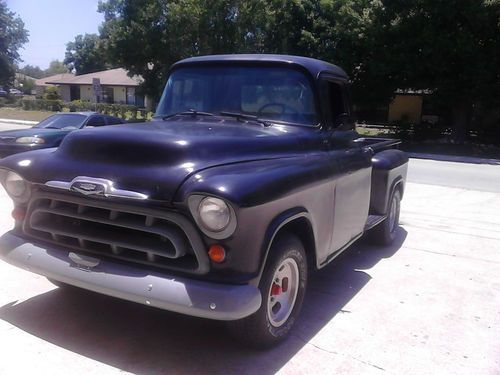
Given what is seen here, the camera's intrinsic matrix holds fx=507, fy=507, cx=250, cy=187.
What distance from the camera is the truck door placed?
433cm

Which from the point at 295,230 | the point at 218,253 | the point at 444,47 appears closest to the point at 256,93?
the point at 295,230

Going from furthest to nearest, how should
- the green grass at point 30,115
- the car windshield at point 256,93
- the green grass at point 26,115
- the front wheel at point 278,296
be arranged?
the green grass at point 26,115, the green grass at point 30,115, the car windshield at point 256,93, the front wheel at point 278,296

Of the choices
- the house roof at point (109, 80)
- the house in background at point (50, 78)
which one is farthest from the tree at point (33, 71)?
the house roof at point (109, 80)

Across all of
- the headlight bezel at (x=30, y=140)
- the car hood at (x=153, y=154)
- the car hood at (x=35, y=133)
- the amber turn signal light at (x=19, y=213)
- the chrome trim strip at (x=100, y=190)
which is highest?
the car hood at (x=153, y=154)

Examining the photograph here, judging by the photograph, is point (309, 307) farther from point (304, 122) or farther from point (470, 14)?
point (470, 14)

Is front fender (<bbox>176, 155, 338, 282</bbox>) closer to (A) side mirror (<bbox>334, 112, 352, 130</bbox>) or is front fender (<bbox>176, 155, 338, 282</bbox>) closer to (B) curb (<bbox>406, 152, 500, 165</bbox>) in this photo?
(A) side mirror (<bbox>334, 112, 352, 130</bbox>)

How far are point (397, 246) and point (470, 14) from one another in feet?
55.1

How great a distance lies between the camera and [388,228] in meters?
6.27

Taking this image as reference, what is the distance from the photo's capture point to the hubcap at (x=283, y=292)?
3514 mm

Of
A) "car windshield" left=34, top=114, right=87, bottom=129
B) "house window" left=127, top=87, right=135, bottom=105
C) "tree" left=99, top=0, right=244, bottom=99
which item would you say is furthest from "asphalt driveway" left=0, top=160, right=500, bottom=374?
"house window" left=127, top=87, right=135, bottom=105

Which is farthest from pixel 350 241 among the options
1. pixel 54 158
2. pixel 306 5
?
pixel 306 5

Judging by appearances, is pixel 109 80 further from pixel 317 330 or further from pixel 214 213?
pixel 214 213

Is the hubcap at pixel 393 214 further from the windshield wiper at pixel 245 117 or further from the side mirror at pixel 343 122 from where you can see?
the windshield wiper at pixel 245 117

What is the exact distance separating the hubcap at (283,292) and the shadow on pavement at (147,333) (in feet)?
0.71
